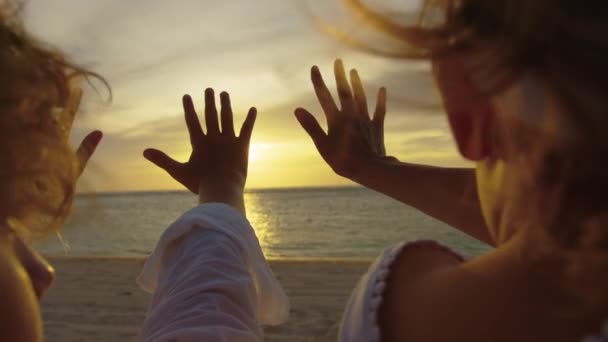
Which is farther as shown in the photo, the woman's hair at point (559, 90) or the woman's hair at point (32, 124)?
the woman's hair at point (32, 124)

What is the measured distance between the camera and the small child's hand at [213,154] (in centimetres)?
138

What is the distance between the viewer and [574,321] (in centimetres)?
66

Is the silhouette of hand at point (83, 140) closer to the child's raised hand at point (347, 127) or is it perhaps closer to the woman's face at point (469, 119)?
the child's raised hand at point (347, 127)

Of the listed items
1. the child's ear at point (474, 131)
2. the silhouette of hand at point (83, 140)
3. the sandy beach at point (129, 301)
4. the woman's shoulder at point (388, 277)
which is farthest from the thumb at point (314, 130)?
the sandy beach at point (129, 301)

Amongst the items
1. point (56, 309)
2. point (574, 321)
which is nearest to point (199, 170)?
point (574, 321)

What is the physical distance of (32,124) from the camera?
39.0 inches

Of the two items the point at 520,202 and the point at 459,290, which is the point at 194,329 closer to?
the point at 459,290

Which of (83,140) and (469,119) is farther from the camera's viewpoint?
(83,140)

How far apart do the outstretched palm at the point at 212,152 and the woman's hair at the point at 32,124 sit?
0.30 meters

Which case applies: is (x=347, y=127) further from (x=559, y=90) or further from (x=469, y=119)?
(x=559, y=90)

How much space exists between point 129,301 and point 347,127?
4524 millimetres

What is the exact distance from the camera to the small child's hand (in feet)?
4.54

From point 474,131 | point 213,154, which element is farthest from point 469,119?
point 213,154

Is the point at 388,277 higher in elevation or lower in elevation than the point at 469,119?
lower
